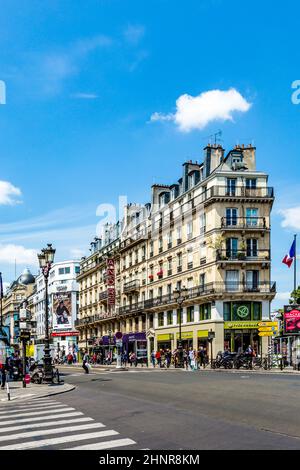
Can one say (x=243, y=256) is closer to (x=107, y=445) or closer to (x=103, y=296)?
(x=103, y=296)

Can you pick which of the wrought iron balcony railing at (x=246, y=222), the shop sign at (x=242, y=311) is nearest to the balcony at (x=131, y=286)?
the shop sign at (x=242, y=311)

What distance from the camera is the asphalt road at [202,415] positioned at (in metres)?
9.87

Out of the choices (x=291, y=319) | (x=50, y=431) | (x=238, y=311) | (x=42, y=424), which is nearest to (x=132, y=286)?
(x=238, y=311)

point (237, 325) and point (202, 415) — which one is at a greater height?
point (202, 415)

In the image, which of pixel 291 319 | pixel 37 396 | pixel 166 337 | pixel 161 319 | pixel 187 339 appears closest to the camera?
pixel 37 396

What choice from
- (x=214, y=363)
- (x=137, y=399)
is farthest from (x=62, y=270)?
(x=137, y=399)

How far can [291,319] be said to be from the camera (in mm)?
40344

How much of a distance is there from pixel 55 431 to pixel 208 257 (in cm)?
4116

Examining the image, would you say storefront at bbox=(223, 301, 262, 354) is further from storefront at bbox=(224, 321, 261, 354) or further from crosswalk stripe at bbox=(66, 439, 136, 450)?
crosswalk stripe at bbox=(66, 439, 136, 450)

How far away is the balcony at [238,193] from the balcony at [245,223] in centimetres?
179

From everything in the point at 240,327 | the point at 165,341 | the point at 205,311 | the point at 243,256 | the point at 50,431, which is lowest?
the point at 165,341
